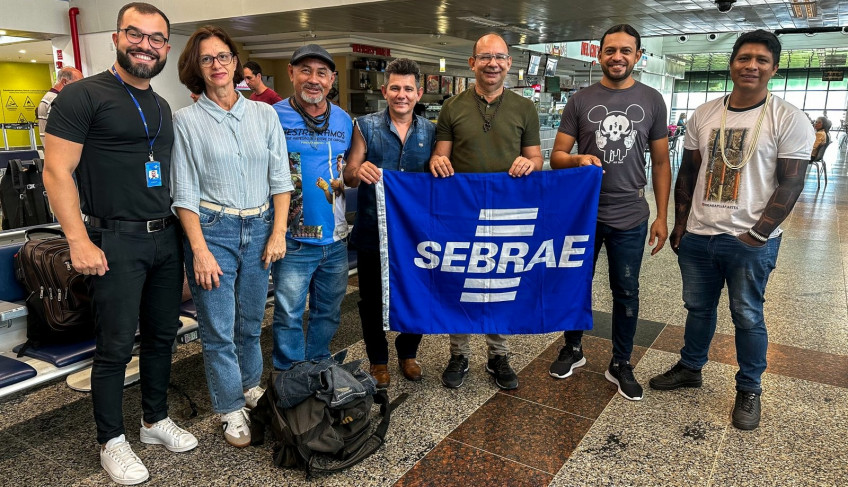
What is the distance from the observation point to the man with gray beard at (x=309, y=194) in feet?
8.26

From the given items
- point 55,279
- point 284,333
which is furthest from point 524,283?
point 55,279

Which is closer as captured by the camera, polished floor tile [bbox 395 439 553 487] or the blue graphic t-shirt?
polished floor tile [bbox 395 439 553 487]

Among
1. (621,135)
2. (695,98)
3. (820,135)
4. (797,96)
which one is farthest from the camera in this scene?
(695,98)

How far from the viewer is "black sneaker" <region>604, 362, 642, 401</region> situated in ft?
9.72

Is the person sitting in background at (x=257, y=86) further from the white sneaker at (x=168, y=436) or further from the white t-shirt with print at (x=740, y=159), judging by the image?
the white t-shirt with print at (x=740, y=159)

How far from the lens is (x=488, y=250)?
2898 mm

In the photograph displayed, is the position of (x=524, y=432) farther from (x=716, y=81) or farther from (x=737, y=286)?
(x=716, y=81)

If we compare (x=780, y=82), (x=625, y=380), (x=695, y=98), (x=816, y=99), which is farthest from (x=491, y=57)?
(x=780, y=82)

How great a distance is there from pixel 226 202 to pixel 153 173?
289mm

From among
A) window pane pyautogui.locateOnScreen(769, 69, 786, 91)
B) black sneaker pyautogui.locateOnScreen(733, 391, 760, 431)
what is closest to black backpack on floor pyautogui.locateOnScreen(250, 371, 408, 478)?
black sneaker pyautogui.locateOnScreen(733, 391, 760, 431)

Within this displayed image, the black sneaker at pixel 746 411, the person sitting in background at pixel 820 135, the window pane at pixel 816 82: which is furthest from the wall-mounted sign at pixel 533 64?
the window pane at pixel 816 82

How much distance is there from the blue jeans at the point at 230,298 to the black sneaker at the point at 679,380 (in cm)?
213

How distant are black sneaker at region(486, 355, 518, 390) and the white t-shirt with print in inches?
47.0

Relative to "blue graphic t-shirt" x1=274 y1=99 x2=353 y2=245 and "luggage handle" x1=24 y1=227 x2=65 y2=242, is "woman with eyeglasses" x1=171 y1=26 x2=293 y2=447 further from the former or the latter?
"luggage handle" x1=24 y1=227 x2=65 y2=242
